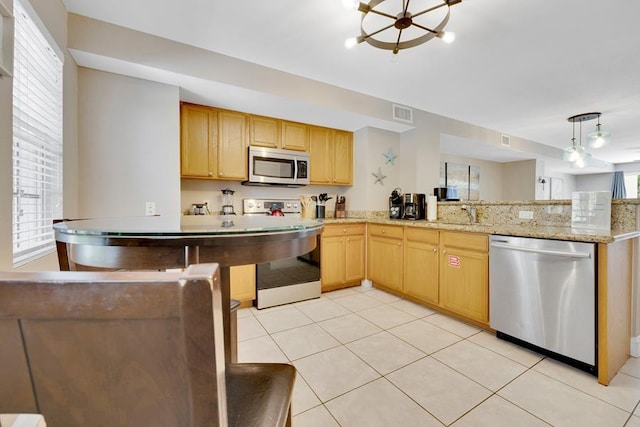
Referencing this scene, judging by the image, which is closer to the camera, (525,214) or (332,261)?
(525,214)

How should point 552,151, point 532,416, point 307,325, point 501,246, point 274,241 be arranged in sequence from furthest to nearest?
point 552,151 < point 307,325 < point 501,246 < point 532,416 < point 274,241

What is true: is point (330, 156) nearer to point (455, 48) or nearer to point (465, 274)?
point (455, 48)

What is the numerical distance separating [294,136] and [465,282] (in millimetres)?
2485

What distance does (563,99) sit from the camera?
337 centimetres

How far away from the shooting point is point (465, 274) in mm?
2438

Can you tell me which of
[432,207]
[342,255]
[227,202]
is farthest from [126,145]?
[432,207]

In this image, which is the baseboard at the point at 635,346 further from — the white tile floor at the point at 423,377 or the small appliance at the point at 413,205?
the small appliance at the point at 413,205

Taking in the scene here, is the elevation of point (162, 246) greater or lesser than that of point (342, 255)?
greater

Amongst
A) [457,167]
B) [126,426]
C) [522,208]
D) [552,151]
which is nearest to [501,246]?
[522,208]

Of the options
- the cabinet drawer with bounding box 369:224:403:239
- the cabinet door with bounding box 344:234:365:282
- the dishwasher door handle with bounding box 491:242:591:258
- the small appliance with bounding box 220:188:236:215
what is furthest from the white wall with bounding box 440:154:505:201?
the small appliance with bounding box 220:188:236:215

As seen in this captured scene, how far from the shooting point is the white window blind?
4.29ft

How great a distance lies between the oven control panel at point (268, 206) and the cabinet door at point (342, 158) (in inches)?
25.5

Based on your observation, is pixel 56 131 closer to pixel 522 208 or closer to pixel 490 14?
pixel 490 14

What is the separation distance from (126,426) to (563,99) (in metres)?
4.74
